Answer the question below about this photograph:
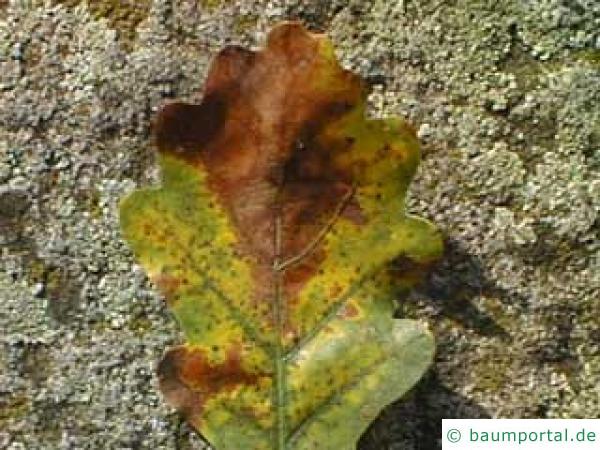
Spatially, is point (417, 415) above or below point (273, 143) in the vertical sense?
below

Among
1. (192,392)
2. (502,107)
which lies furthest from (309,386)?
(502,107)

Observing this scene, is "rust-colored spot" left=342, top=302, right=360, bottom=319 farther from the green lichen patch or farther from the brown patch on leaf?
the green lichen patch

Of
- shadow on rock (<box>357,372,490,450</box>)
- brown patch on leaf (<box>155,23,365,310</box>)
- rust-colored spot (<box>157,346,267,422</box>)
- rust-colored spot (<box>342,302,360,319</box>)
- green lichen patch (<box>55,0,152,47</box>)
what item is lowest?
shadow on rock (<box>357,372,490,450</box>)

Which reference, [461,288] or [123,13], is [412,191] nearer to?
[461,288]

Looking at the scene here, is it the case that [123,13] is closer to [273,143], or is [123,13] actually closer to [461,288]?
[273,143]

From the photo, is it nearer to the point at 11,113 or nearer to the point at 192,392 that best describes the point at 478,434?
the point at 192,392

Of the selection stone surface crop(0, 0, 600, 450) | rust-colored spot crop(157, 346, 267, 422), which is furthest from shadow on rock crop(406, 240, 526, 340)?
rust-colored spot crop(157, 346, 267, 422)

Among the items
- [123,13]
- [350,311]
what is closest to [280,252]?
[350,311]

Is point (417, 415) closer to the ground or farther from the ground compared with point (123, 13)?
closer to the ground
